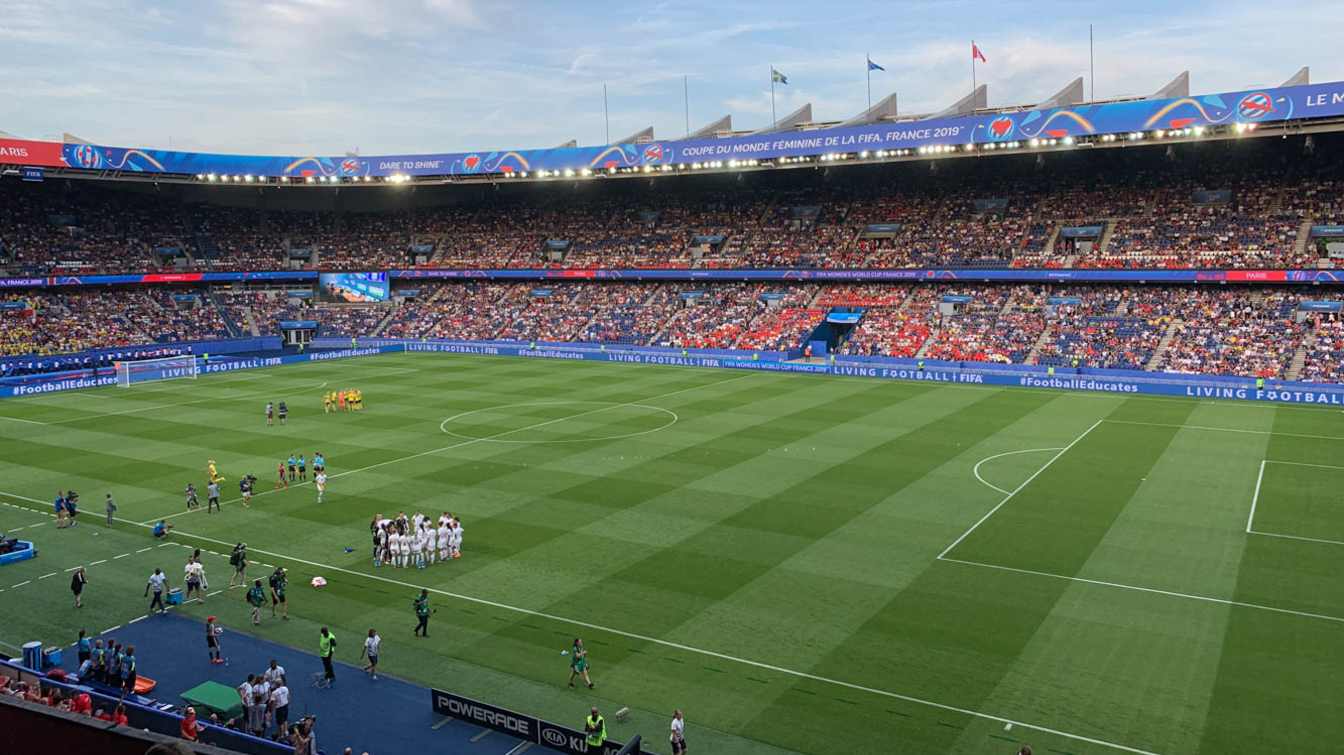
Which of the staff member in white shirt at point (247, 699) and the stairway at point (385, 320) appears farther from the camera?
the stairway at point (385, 320)

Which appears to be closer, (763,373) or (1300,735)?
(1300,735)

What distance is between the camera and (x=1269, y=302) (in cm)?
5794

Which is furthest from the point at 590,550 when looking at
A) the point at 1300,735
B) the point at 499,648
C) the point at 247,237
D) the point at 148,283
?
the point at 247,237

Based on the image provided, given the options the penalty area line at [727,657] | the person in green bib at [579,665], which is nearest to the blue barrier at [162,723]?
the person in green bib at [579,665]

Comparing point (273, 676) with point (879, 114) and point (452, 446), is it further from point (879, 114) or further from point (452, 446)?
point (879, 114)

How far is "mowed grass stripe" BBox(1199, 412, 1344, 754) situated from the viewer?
15.8 metres

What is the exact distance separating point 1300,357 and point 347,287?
3087 inches

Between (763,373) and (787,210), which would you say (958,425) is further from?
(787,210)

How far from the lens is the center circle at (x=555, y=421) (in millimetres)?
41312

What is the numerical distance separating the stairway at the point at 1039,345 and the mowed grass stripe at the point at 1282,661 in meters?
35.2

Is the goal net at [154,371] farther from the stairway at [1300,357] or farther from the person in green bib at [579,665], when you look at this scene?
the stairway at [1300,357]

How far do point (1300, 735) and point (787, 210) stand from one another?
70346 mm

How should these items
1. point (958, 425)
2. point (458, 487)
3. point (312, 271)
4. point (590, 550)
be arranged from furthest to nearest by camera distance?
point (312, 271)
point (958, 425)
point (458, 487)
point (590, 550)

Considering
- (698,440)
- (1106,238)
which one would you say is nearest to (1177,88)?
(1106,238)
